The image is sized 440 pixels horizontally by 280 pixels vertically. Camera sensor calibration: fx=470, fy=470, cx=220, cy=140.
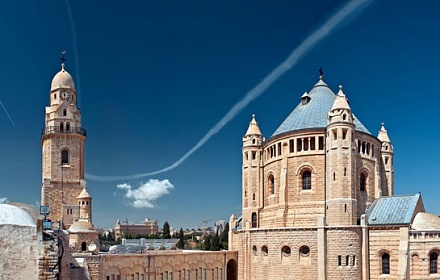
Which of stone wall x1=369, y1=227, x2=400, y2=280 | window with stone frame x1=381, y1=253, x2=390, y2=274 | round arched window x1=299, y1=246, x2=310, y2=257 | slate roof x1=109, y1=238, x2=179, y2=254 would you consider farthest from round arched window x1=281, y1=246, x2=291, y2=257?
slate roof x1=109, y1=238, x2=179, y2=254

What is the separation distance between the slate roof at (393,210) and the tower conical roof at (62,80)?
4074cm

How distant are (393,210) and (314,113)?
1243cm

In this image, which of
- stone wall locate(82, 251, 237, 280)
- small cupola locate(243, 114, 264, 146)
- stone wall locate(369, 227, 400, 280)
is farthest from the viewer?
small cupola locate(243, 114, 264, 146)

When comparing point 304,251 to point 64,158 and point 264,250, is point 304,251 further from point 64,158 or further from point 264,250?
point 64,158

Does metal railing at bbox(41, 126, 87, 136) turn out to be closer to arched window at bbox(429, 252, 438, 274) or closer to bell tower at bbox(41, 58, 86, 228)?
bell tower at bbox(41, 58, 86, 228)

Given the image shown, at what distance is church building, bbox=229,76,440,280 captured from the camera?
38406 millimetres

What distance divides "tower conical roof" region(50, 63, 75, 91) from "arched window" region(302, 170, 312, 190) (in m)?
34.0

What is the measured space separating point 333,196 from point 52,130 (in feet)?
120

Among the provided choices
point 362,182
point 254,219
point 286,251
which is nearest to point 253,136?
point 254,219

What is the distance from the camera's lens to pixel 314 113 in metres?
47.5

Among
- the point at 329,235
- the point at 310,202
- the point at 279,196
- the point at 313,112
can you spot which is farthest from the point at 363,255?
the point at 313,112

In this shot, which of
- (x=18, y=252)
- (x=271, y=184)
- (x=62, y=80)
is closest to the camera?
(x=18, y=252)

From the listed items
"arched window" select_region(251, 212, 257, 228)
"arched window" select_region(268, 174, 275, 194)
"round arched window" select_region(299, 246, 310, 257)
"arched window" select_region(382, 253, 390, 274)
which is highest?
"arched window" select_region(268, 174, 275, 194)

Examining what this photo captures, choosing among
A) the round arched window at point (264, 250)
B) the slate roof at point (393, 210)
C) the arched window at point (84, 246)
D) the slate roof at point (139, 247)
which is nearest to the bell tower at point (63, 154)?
the slate roof at point (139, 247)
